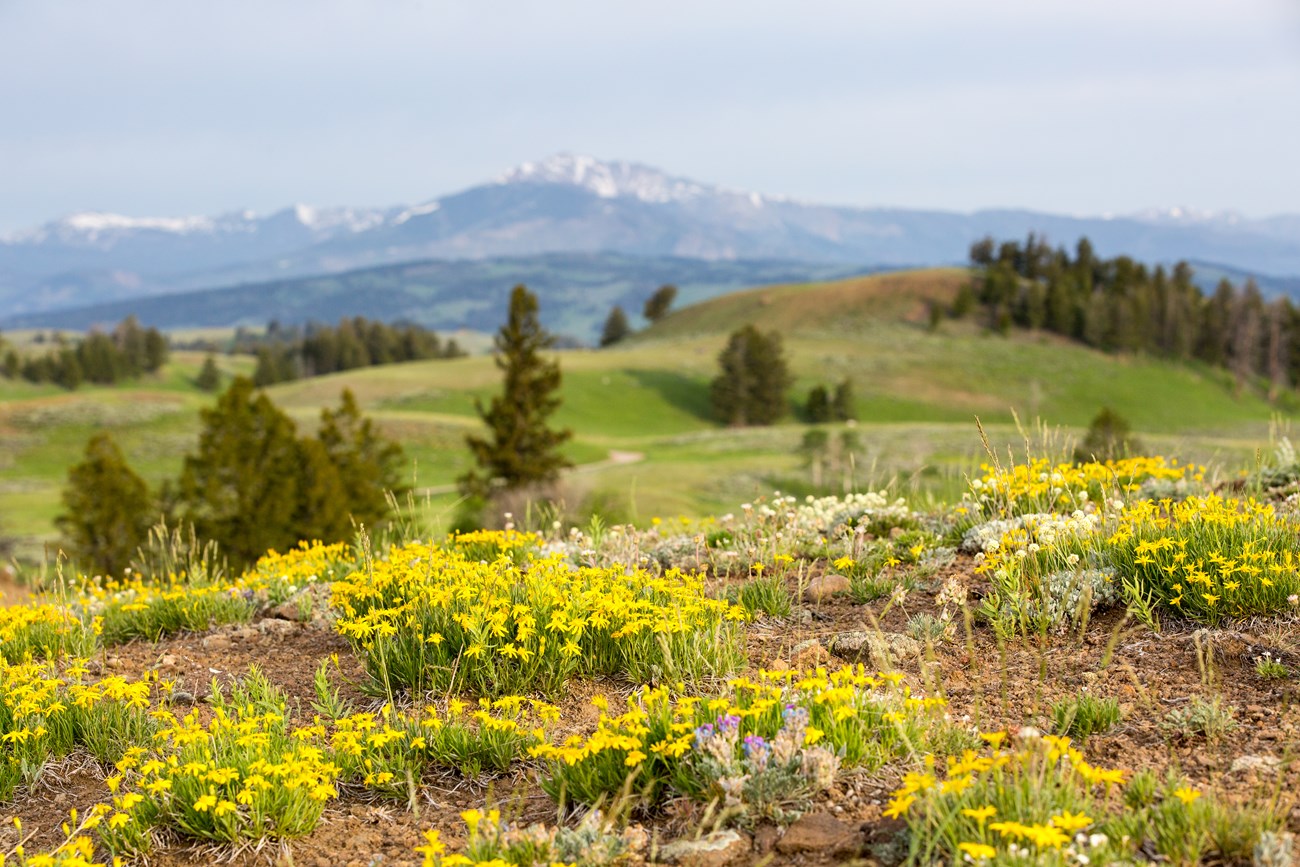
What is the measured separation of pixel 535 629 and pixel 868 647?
5.60ft

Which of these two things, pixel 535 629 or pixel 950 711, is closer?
pixel 950 711

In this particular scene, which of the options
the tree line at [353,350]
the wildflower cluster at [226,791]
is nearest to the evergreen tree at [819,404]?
the tree line at [353,350]

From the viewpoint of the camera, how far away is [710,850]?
10.4 feet

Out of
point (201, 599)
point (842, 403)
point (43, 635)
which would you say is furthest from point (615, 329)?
point (43, 635)

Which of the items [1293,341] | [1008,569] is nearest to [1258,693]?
[1008,569]

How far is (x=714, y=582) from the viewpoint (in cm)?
618

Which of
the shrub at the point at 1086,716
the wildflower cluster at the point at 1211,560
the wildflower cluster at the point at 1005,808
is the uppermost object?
the wildflower cluster at the point at 1211,560

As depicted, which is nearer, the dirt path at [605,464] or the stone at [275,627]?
the stone at [275,627]

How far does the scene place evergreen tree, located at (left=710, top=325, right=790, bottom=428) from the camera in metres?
88.7

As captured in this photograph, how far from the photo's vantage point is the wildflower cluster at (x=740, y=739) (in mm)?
3375

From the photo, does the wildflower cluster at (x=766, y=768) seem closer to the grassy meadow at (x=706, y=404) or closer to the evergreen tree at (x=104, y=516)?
the grassy meadow at (x=706, y=404)

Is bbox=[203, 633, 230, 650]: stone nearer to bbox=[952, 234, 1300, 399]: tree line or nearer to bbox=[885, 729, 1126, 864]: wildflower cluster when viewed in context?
bbox=[885, 729, 1126, 864]: wildflower cluster

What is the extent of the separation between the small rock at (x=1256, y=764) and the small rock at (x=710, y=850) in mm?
1822

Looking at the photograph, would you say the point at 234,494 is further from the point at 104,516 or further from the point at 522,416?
the point at 522,416
